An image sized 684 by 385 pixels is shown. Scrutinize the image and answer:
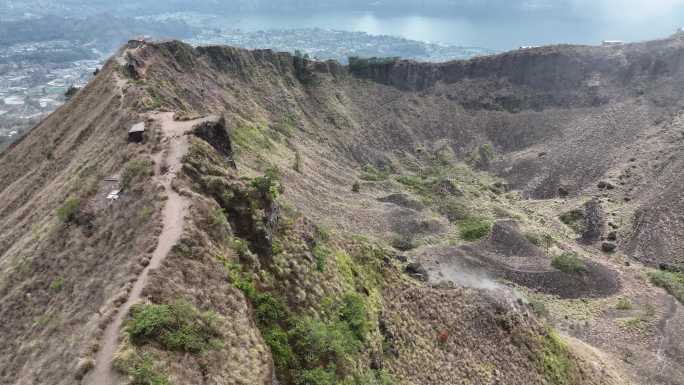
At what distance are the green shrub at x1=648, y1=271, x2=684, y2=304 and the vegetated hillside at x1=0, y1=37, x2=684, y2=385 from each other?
26cm

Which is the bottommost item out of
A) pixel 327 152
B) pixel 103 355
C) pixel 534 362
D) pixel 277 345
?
pixel 327 152

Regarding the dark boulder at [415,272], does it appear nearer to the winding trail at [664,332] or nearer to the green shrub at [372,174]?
the winding trail at [664,332]

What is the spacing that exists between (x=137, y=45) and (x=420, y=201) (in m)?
39.2

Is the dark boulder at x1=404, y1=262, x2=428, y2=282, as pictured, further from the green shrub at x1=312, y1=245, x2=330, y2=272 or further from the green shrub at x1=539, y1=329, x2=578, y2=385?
the green shrub at x1=312, y1=245, x2=330, y2=272

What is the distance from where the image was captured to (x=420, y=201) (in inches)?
2403

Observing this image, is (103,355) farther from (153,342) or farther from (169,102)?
(169,102)

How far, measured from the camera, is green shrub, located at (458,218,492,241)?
51219mm

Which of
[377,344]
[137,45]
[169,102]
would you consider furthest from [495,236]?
[137,45]

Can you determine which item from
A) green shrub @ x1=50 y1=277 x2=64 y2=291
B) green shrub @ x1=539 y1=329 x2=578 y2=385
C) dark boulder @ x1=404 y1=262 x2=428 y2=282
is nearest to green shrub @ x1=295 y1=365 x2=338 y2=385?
green shrub @ x1=50 y1=277 x2=64 y2=291

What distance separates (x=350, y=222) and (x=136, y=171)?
99.2 ft

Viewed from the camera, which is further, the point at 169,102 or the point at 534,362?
the point at 169,102

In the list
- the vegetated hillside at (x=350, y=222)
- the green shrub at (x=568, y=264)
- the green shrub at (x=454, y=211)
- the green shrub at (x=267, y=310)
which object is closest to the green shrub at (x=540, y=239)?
the vegetated hillside at (x=350, y=222)

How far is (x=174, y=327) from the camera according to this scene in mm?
14258

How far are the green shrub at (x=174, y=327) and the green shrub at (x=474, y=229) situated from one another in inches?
1574
